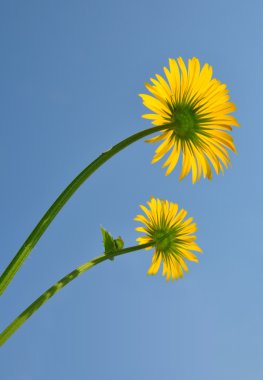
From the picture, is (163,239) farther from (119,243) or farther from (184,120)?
(184,120)

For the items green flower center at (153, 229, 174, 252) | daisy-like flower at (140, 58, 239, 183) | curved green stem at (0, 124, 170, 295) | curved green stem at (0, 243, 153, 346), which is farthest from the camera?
green flower center at (153, 229, 174, 252)

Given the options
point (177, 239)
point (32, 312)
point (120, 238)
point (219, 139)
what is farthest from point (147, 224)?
point (32, 312)

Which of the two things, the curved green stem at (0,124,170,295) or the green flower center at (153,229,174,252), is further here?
the green flower center at (153,229,174,252)

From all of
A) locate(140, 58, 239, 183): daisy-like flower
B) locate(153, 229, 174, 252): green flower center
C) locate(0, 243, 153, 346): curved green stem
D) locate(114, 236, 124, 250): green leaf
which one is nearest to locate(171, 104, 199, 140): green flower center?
locate(140, 58, 239, 183): daisy-like flower

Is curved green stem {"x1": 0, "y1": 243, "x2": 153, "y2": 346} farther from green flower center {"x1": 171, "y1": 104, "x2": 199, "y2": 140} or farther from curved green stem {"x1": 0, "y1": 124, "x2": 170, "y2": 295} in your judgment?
green flower center {"x1": 171, "y1": 104, "x2": 199, "y2": 140}

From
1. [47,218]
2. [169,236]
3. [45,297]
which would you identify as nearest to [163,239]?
[169,236]

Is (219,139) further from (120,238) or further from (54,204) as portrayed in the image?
(54,204)
